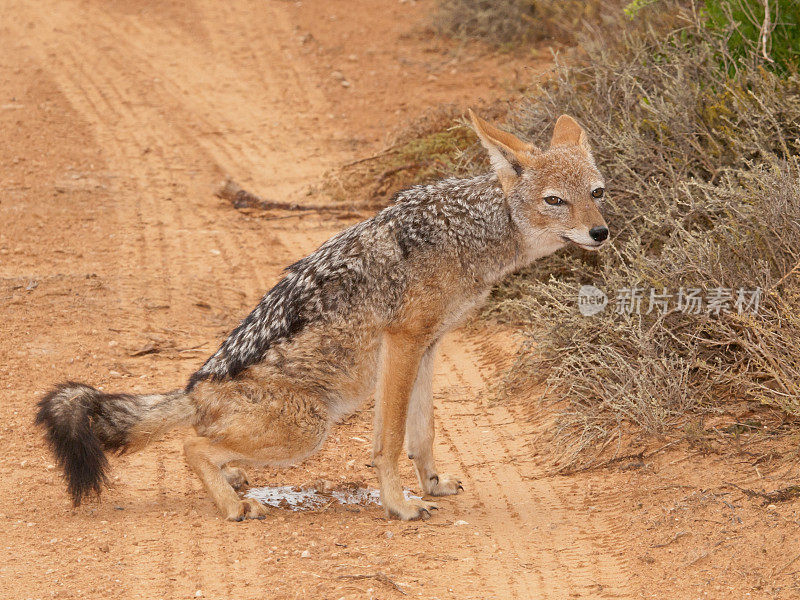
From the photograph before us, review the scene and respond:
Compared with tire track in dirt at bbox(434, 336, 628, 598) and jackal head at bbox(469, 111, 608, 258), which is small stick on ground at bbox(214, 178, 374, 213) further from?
jackal head at bbox(469, 111, 608, 258)

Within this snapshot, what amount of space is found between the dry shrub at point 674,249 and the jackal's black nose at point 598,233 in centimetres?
84

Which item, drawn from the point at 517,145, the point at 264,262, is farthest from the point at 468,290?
the point at 264,262

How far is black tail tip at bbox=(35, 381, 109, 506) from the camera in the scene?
18.8 feet

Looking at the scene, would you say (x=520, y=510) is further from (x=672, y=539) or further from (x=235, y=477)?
(x=235, y=477)

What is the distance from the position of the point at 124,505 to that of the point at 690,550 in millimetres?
3424

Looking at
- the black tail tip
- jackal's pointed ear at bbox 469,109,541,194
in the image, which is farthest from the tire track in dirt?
the black tail tip

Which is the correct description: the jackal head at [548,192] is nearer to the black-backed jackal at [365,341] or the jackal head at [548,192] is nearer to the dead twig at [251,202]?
the black-backed jackal at [365,341]

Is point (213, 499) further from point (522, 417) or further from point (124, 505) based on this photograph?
point (522, 417)

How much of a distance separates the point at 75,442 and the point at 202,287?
453 centimetres

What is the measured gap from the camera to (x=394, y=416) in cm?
610

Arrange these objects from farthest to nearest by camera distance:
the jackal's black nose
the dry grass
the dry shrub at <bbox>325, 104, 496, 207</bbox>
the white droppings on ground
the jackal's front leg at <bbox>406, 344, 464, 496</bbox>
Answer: the dry grass < the dry shrub at <bbox>325, 104, 496, 207</bbox> < the jackal's front leg at <bbox>406, 344, 464, 496</bbox> < the white droppings on ground < the jackal's black nose

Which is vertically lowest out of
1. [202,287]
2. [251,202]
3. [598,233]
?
[251,202]

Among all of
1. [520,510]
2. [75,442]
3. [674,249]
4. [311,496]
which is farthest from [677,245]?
[75,442]

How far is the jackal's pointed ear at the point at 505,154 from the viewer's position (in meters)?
6.34
